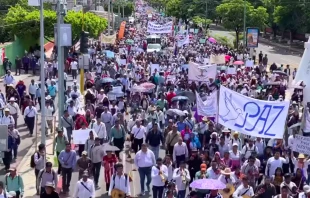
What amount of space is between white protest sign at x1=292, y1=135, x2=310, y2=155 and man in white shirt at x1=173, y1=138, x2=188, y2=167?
2.48m

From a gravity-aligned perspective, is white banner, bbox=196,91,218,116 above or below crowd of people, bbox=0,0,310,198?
above

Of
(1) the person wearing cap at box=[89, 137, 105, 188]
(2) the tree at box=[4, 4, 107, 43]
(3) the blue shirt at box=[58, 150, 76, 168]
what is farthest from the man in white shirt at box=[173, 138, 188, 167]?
(2) the tree at box=[4, 4, 107, 43]

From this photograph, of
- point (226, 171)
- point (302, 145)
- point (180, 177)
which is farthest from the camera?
point (302, 145)

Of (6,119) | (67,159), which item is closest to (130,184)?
(67,159)

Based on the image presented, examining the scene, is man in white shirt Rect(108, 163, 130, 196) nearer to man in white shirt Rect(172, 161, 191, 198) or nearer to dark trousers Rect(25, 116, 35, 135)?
man in white shirt Rect(172, 161, 191, 198)

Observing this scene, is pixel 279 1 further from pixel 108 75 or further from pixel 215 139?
pixel 215 139

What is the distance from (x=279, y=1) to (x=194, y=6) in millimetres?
19909

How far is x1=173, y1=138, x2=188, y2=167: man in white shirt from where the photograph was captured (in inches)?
597

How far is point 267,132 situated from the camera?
541 inches

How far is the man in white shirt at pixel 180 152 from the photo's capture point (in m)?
15.2

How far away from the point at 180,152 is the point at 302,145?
9.17 ft

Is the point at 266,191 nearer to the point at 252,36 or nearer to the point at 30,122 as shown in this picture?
the point at 30,122

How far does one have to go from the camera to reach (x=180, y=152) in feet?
49.7

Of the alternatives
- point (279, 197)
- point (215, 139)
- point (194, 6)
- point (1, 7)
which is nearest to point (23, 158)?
point (215, 139)
